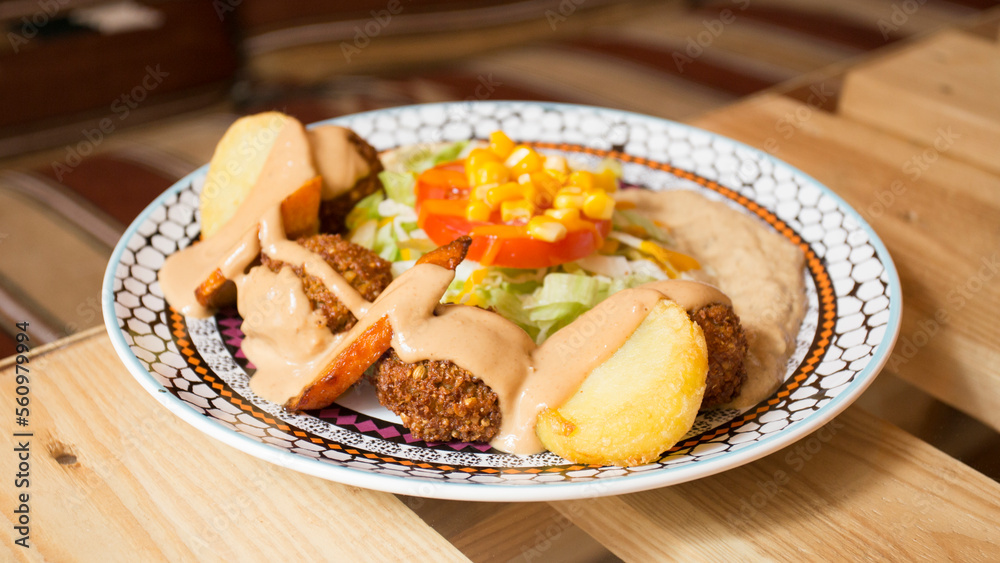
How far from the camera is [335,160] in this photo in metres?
2.30

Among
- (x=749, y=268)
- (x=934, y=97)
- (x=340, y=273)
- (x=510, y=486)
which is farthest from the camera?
(x=934, y=97)

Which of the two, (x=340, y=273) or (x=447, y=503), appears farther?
(x=340, y=273)

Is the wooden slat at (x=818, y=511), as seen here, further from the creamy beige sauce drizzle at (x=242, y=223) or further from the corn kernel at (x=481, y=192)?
the creamy beige sauce drizzle at (x=242, y=223)

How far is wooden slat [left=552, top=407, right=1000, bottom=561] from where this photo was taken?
4.90 ft

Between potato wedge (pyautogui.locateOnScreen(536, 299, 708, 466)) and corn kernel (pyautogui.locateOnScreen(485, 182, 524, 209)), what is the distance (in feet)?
2.01

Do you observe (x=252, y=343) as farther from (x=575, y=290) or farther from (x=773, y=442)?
(x=773, y=442)

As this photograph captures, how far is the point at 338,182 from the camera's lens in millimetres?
2293

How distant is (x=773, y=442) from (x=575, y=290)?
2.36ft

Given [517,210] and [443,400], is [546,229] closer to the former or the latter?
[517,210]

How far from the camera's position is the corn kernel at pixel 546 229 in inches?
77.1

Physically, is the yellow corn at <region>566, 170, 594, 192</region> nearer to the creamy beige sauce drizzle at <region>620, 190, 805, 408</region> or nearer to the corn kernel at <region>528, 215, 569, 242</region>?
the corn kernel at <region>528, 215, 569, 242</region>

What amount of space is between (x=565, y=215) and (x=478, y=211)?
0.75 ft

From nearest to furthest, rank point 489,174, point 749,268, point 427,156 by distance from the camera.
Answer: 1. point 489,174
2. point 749,268
3. point 427,156

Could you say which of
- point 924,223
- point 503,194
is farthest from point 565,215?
point 924,223
